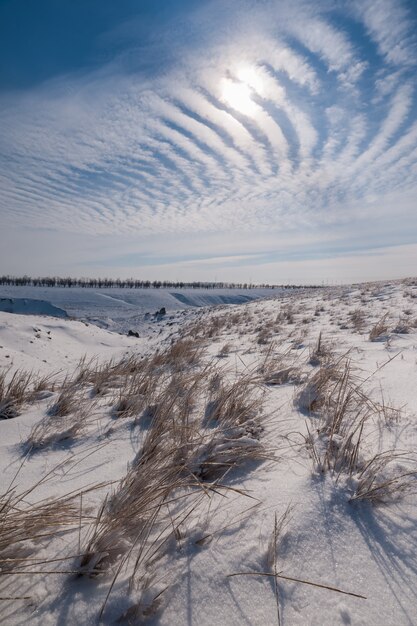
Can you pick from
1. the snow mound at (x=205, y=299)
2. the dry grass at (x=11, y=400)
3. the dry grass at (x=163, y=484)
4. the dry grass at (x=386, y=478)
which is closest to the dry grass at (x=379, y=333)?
the dry grass at (x=163, y=484)

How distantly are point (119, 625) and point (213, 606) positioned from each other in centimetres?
24

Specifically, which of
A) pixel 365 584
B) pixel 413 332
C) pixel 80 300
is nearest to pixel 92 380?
pixel 365 584

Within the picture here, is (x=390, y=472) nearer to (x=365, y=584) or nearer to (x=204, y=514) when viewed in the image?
(x=365, y=584)

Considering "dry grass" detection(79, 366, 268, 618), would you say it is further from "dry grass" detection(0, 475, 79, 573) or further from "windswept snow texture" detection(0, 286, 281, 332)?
"windswept snow texture" detection(0, 286, 281, 332)

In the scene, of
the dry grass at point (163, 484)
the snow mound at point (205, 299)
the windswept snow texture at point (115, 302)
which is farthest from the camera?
the snow mound at point (205, 299)

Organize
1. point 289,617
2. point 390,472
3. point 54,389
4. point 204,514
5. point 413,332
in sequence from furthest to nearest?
point 413,332 < point 54,389 < point 390,472 < point 204,514 < point 289,617

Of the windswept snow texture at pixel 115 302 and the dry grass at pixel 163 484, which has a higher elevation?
the dry grass at pixel 163 484

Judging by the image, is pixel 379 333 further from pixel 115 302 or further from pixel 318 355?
pixel 115 302

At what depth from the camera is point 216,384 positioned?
112 inches

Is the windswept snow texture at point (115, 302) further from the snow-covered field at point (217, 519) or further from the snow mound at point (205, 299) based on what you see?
the snow-covered field at point (217, 519)

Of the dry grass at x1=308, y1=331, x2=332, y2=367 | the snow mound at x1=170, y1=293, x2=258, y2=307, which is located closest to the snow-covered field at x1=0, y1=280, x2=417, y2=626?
the dry grass at x1=308, y1=331, x2=332, y2=367

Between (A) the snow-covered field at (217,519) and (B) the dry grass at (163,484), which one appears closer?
(A) the snow-covered field at (217,519)

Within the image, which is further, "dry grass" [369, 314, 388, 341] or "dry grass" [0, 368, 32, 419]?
"dry grass" [369, 314, 388, 341]

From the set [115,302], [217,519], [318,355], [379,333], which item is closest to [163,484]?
[217,519]
